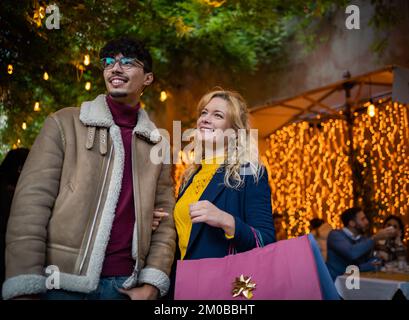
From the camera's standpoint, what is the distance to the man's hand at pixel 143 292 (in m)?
1.73

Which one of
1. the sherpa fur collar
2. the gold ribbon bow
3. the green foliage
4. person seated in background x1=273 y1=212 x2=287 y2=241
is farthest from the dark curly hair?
person seated in background x1=273 y1=212 x2=287 y2=241

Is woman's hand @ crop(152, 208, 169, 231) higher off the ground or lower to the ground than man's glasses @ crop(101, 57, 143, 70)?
lower

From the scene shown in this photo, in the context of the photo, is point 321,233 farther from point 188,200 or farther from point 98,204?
point 98,204

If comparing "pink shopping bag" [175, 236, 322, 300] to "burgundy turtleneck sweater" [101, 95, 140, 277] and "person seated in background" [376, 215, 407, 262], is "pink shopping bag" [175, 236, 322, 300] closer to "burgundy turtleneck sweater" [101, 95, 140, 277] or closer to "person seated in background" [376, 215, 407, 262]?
"burgundy turtleneck sweater" [101, 95, 140, 277]

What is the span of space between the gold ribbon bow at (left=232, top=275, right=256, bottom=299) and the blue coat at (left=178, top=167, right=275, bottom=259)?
0.26 meters

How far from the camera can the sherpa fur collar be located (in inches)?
73.0

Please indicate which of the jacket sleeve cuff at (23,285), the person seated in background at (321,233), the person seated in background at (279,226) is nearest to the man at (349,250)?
the person seated in background at (321,233)

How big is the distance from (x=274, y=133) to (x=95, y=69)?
3.89 m

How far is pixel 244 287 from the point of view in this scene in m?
1.61

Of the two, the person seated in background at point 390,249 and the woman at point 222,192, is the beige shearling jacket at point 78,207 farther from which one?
the person seated in background at point 390,249

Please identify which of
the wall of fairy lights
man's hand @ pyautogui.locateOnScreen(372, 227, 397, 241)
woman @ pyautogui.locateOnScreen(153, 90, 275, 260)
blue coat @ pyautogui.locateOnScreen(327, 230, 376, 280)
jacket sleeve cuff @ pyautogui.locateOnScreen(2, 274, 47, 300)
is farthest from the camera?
the wall of fairy lights

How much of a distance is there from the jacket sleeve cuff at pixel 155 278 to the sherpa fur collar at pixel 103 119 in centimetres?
Result: 55

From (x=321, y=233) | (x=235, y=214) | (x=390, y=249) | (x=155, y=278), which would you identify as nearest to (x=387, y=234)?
(x=390, y=249)
